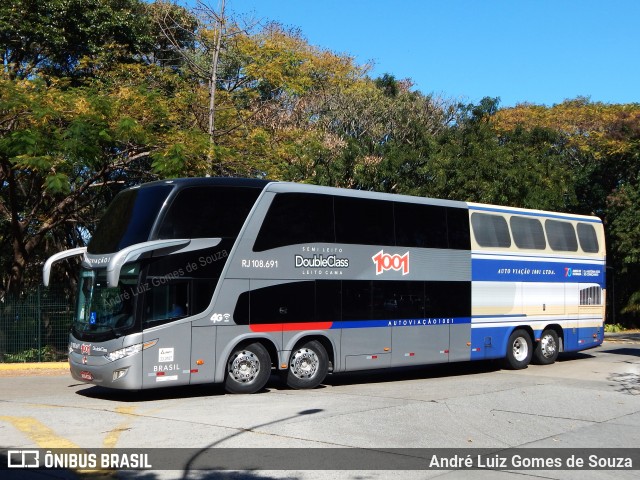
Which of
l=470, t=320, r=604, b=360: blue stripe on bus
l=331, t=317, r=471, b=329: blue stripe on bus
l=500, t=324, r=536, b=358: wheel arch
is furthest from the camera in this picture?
l=500, t=324, r=536, b=358: wheel arch

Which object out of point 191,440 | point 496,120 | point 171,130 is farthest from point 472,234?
point 496,120

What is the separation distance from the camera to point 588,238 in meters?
22.1

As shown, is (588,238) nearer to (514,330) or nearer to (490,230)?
(514,330)

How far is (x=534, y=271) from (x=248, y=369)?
8.81 metres

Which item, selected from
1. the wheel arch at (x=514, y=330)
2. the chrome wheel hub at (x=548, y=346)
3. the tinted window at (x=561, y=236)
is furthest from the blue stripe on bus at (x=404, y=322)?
the tinted window at (x=561, y=236)

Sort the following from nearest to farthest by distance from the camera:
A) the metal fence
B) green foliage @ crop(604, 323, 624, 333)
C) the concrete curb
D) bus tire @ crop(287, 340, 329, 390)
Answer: bus tire @ crop(287, 340, 329, 390), the concrete curb, the metal fence, green foliage @ crop(604, 323, 624, 333)

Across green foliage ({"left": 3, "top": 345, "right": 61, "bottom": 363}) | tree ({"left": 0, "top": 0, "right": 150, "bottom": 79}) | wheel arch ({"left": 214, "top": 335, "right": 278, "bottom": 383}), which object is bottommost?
green foliage ({"left": 3, "top": 345, "right": 61, "bottom": 363})

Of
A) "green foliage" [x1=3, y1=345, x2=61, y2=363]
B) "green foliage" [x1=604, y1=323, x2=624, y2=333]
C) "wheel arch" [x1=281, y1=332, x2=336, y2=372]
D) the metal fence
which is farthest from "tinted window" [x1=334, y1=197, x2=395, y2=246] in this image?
"green foliage" [x1=604, y1=323, x2=624, y2=333]

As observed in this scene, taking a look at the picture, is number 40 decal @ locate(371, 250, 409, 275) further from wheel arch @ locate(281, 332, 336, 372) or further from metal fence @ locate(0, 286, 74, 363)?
metal fence @ locate(0, 286, 74, 363)

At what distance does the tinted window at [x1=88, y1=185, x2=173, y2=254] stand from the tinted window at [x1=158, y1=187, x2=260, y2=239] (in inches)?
10.8

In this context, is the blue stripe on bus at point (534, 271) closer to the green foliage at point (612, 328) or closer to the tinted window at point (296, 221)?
the tinted window at point (296, 221)

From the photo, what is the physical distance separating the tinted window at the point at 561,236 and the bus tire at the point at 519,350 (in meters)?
2.51

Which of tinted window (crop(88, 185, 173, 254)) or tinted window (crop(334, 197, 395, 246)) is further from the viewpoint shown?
tinted window (crop(334, 197, 395, 246))

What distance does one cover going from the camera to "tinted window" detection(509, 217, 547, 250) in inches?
779
